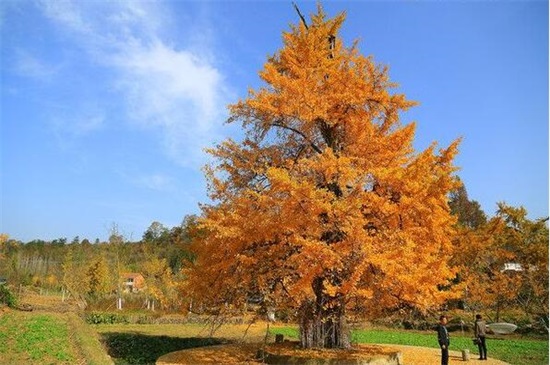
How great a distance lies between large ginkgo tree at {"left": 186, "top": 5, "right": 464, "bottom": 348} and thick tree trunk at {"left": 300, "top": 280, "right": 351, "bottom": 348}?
0.15 ft

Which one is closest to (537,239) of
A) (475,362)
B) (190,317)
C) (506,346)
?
(506,346)

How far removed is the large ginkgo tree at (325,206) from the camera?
1284cm

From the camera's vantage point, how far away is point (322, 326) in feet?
52.6

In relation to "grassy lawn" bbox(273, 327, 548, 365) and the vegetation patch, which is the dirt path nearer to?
"grassy lawn" bbox(273, 327, 548, 365)

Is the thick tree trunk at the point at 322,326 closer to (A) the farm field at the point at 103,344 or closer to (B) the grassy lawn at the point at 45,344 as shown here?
(A) the farm field at the point at 103,344

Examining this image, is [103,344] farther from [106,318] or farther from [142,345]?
[106,318]

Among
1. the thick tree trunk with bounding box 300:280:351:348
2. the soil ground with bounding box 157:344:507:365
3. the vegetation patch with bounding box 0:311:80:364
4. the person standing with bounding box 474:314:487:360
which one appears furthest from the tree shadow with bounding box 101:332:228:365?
the person standing with bounding box 474:314:487:360

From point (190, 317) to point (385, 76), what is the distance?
27638mm

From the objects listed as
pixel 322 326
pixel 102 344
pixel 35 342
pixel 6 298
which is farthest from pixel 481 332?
pixel 6 298

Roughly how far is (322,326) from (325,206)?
5.76 meters

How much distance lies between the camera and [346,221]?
513 inches

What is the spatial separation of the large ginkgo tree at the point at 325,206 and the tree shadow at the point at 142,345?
12.0 ft

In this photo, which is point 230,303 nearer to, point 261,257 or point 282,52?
point 261,257

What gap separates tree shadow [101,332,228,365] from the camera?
18.0 m
